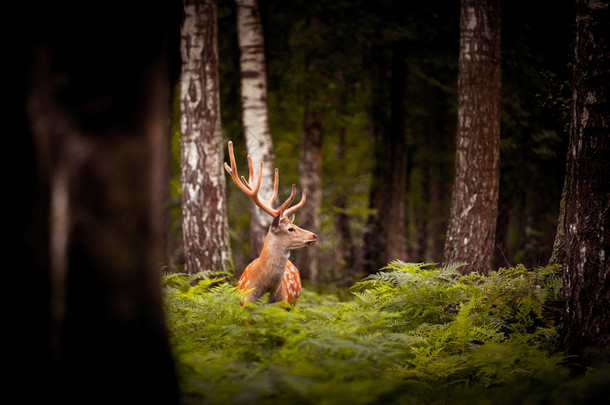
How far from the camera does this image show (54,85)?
6.88ft

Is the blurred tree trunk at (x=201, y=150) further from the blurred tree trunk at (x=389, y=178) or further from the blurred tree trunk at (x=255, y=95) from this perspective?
the blurred tree trunk at (x=389, y=178)

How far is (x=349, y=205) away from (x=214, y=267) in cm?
966

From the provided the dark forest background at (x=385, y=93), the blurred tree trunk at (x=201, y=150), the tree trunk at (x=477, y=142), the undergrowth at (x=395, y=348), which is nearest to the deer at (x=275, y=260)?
the blurred tree trunk at (x=201, y=150)

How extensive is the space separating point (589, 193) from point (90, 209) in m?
3.68

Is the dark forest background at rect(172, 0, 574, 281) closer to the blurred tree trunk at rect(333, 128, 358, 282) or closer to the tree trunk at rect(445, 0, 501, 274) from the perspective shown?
the blurred tree trunk at rect(333, 128, 358, 282)

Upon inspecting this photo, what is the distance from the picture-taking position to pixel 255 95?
359 inches

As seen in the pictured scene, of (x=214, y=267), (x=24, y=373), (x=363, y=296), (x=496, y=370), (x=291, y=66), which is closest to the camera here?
(x=24, y=373)

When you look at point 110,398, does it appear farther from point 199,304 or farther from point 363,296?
point 363,296

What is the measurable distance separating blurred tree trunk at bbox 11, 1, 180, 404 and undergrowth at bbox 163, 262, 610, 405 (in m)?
0.62

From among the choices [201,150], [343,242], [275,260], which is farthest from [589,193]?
[343,242]

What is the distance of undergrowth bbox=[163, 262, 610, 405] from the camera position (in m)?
2.73

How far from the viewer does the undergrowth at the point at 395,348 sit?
2732mm

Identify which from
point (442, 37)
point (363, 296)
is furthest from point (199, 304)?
point (442, 37)

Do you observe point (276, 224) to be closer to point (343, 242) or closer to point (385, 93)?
point (385, 93)
